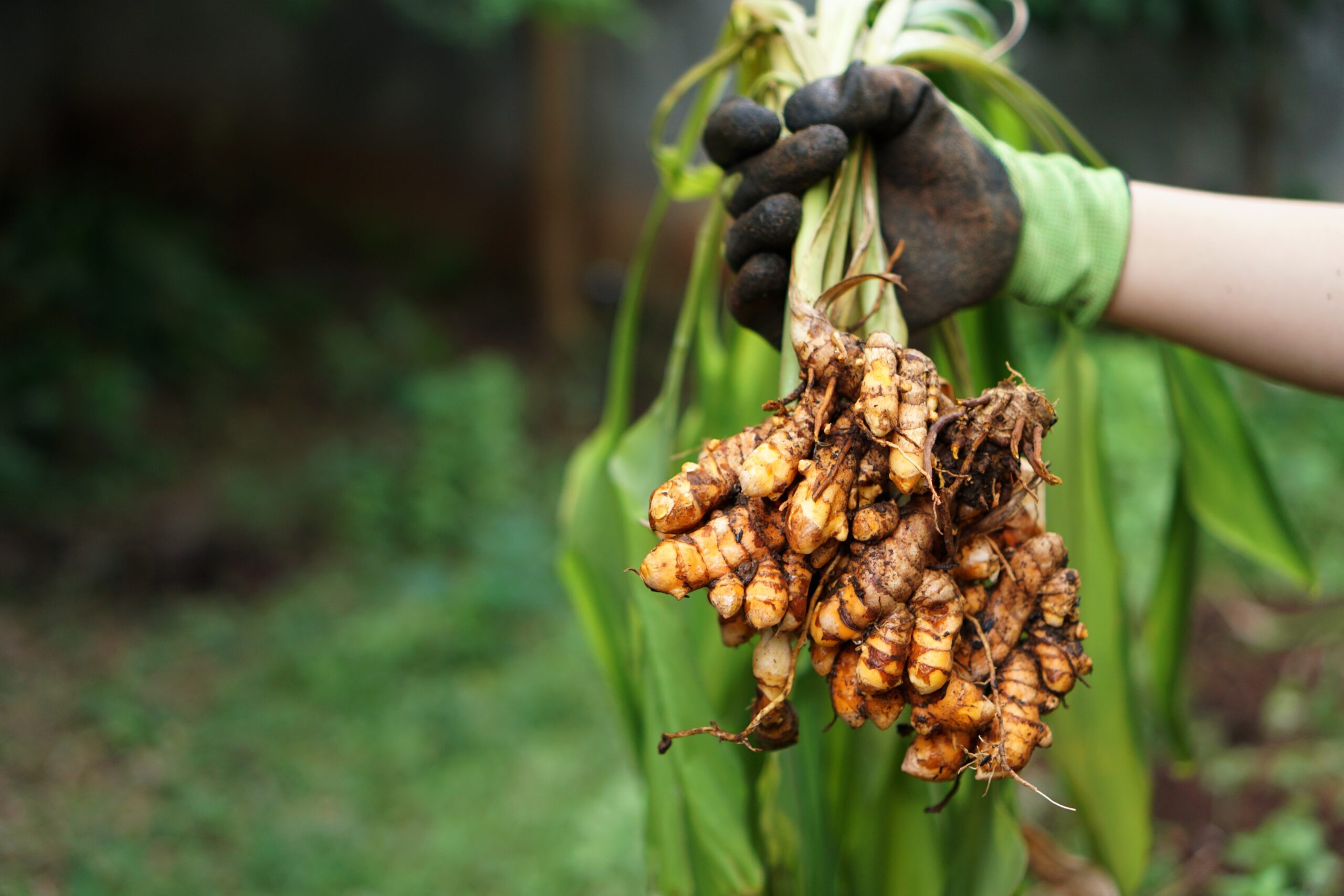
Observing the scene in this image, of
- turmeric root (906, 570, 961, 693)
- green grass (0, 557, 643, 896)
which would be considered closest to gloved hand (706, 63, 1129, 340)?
turmeric root (906, 570, 961, 693)

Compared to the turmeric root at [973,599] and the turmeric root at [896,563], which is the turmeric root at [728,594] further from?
the turmeric root at [973,599]

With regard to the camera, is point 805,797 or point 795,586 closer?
point 795,586

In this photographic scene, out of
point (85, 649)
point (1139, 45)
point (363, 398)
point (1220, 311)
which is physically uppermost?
point (1139, 45)

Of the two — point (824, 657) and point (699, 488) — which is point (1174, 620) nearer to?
point (824, 657)

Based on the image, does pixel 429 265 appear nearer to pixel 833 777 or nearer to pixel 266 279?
pixel 266 279

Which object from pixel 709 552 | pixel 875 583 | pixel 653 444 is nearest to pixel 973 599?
pixel 875 583

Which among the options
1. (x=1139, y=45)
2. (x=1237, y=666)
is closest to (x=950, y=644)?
(x=1237, y=666)
